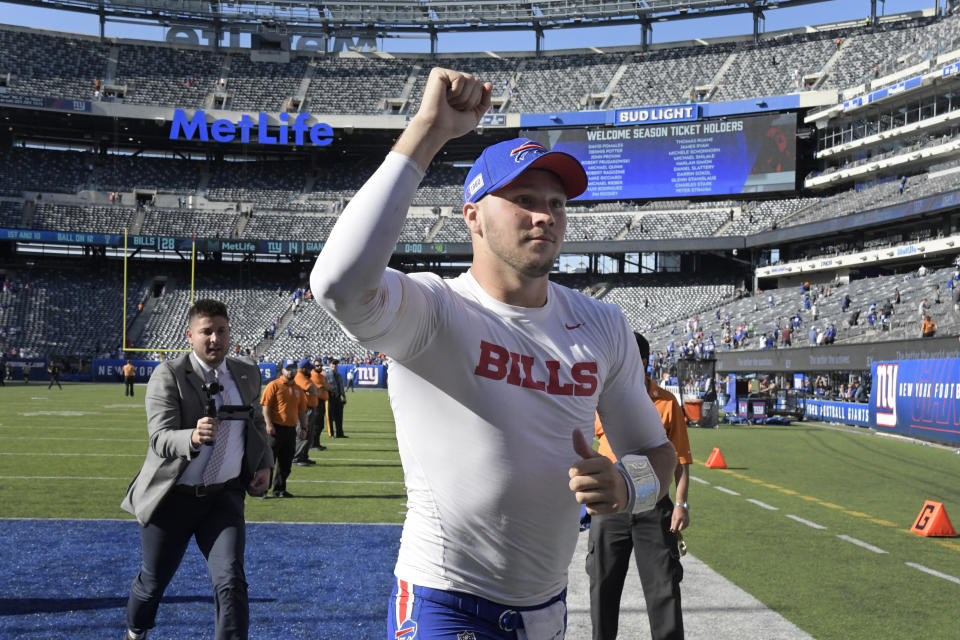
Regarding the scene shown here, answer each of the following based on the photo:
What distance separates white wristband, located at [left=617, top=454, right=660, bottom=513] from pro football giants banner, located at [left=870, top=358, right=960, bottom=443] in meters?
19.1

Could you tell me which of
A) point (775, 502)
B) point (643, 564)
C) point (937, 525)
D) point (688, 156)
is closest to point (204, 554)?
point (643, 564)

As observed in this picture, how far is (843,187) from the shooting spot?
57.5m

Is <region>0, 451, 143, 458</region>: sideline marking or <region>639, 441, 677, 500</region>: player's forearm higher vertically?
<region>639, 441, 677, 500</region>: player's forearm

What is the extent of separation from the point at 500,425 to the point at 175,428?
3188 millimetres

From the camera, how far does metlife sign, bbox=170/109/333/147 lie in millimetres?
66000

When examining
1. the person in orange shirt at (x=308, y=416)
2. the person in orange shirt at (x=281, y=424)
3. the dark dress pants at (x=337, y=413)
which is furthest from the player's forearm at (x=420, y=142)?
the dark dress pants at (x=337, y=413)

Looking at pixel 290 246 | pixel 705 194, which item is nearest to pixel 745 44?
pixel 705 194

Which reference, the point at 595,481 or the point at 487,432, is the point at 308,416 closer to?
the point at 487,432

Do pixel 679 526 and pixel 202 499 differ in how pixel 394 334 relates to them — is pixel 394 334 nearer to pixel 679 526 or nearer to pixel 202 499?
pixel 202 499

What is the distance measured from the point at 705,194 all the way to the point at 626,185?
5.58 metres

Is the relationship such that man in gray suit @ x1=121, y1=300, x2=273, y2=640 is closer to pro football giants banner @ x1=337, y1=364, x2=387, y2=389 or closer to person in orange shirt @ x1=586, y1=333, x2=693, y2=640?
person in orange shirt @ x1=586, y1=333, x2=693, y2=640

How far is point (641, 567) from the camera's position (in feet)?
17.4

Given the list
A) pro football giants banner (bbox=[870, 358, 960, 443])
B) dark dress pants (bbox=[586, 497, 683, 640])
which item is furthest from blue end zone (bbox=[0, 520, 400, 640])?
pro football giants banner (bbox=[870, 358, 960, 443])

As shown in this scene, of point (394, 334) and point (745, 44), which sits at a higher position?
point (745, 44)
